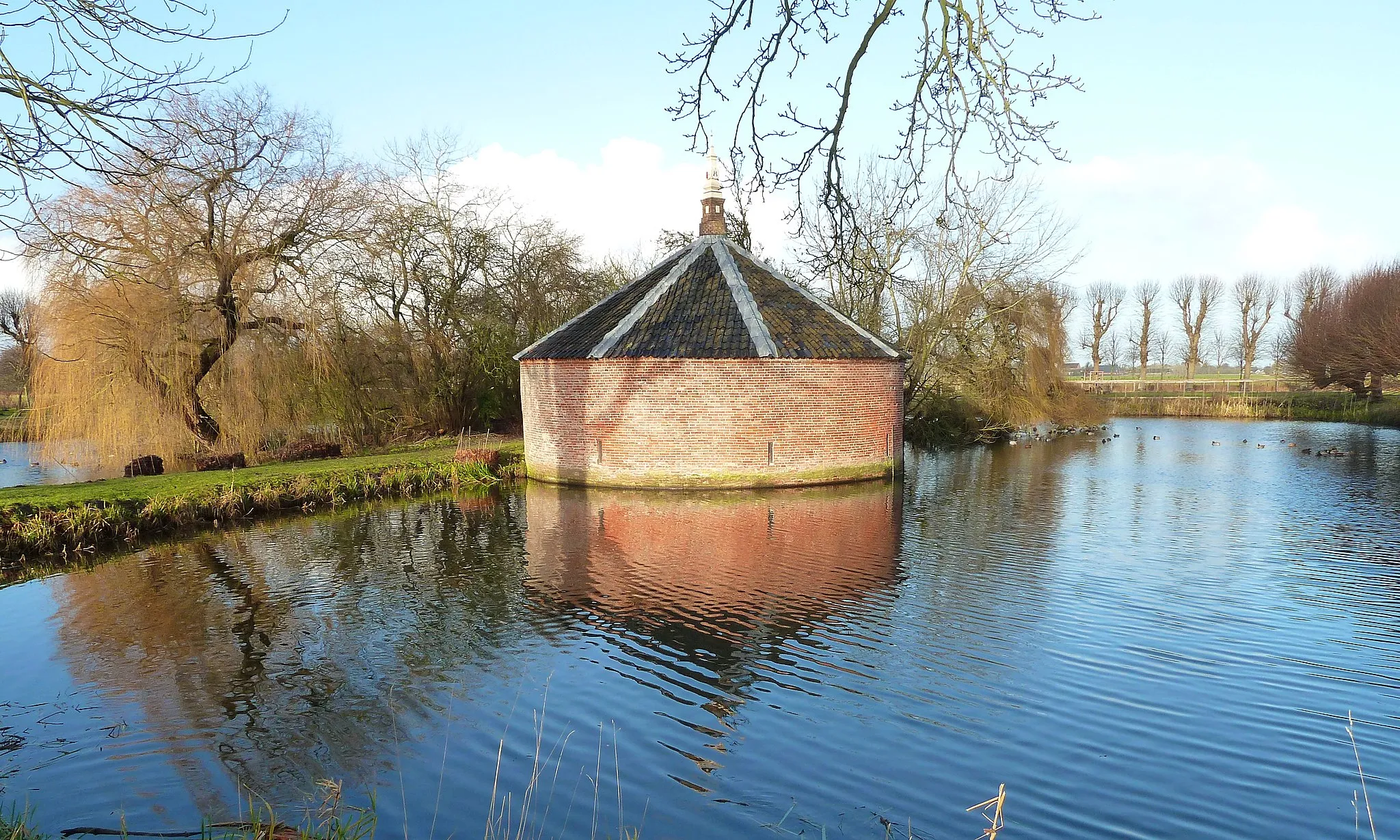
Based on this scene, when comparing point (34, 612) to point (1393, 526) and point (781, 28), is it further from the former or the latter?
point (1393, 526)

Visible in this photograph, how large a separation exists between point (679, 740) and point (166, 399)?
16.9 meters

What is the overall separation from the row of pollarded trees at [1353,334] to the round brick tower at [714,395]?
89.6 ft

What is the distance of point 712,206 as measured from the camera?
21.4 m

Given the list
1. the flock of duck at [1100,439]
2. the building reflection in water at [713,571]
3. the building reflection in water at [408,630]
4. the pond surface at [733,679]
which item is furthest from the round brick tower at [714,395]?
the flock of duck at [1100,439]

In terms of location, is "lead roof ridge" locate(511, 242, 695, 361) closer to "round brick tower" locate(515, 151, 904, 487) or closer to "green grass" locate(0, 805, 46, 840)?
"round brick tower" locate(515, 151, 904, 487)

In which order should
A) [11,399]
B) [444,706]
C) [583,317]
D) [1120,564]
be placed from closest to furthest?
[444,706], [1120,564], [583,317], [11,399]

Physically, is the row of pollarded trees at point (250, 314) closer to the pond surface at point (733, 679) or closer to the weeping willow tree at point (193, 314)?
the weeping willow tree at point (193, 314)

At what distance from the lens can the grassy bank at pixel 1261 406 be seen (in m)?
38.2

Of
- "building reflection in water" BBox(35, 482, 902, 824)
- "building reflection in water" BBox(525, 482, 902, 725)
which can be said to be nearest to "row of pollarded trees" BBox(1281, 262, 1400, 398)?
"building reflection in water" BBox(525, 482, 902, 725)

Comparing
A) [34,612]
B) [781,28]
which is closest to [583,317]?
[34,612]

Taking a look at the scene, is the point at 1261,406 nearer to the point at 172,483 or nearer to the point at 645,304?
the point at 645,304

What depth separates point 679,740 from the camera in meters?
5.73

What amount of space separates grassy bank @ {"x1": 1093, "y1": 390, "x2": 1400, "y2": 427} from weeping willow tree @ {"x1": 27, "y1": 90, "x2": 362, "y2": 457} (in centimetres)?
3235

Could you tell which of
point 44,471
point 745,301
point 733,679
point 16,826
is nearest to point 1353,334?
point 745,301
